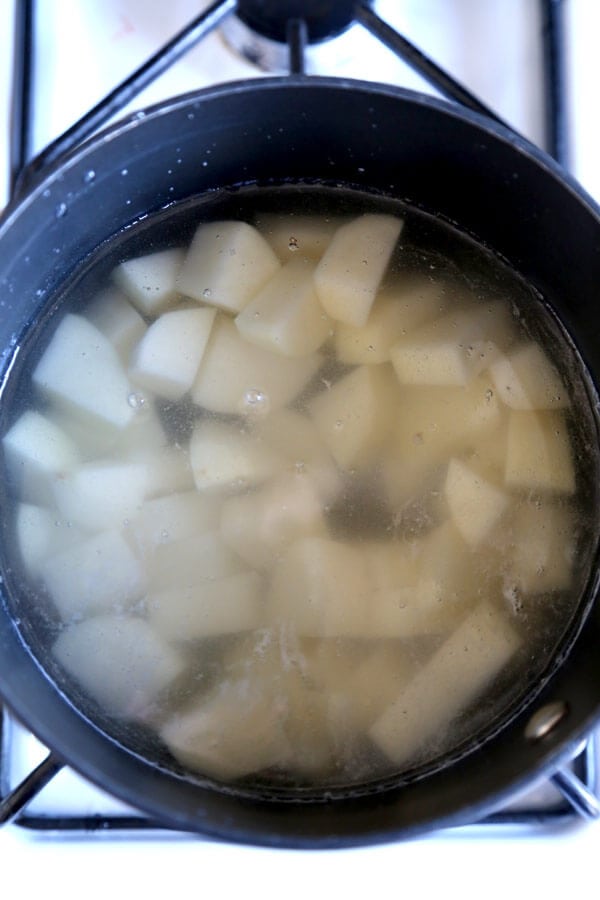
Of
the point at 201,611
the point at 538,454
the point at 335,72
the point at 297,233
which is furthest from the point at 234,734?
the point at 335,72

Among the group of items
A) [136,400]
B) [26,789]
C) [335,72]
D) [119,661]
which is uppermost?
[335,72]

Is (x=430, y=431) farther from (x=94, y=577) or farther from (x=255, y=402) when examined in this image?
(x=94, y=577)

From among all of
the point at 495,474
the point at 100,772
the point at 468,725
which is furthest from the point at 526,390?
the point at 100,772

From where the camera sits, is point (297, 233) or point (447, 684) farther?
point (297, 233)

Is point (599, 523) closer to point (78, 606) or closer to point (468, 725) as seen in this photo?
point (468, 725)

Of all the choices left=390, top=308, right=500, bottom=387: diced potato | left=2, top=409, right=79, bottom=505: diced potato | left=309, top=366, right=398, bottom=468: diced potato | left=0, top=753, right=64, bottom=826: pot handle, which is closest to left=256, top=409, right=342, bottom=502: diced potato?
left=309, top=366, right=398, bottom=468: diced potato

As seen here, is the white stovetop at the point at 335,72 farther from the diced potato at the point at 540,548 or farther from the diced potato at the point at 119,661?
the diced potato at the point at 540,548
